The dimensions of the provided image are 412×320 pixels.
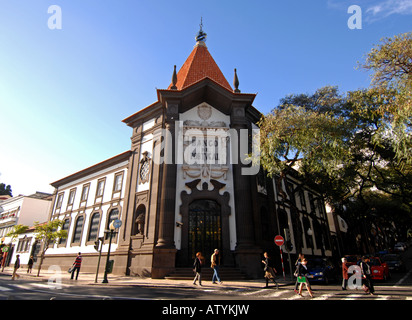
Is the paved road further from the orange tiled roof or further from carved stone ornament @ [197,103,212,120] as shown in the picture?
the orange tiled roof

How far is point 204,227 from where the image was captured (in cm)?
1770

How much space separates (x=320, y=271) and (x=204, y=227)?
25.3 feet

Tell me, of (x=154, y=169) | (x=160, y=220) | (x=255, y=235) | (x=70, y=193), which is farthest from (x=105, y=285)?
(x=70, y=193)

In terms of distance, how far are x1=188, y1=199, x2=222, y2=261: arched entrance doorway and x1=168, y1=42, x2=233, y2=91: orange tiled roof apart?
10.5 meters

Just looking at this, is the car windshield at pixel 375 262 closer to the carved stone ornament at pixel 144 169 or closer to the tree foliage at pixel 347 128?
the tree foliage at pixel 347 128

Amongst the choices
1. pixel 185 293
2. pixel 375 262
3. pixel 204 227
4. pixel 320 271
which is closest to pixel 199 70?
pixel 204 227

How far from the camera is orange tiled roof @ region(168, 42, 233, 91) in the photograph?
22.8 meters

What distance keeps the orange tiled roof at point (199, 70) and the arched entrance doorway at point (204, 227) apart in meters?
10.5

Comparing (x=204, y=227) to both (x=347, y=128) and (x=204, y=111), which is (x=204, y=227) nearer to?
(x=204, y=111)

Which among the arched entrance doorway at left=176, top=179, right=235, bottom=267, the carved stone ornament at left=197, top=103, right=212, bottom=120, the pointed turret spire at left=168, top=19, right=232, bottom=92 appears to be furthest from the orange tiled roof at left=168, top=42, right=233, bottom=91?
the arched entrance doorway at left=176, top=179, right=235, bottom=267

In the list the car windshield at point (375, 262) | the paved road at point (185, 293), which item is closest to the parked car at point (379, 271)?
the car windshield at point (375, 262)

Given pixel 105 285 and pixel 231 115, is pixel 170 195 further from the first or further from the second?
pixel 231 115

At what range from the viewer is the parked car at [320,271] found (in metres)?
14.8
